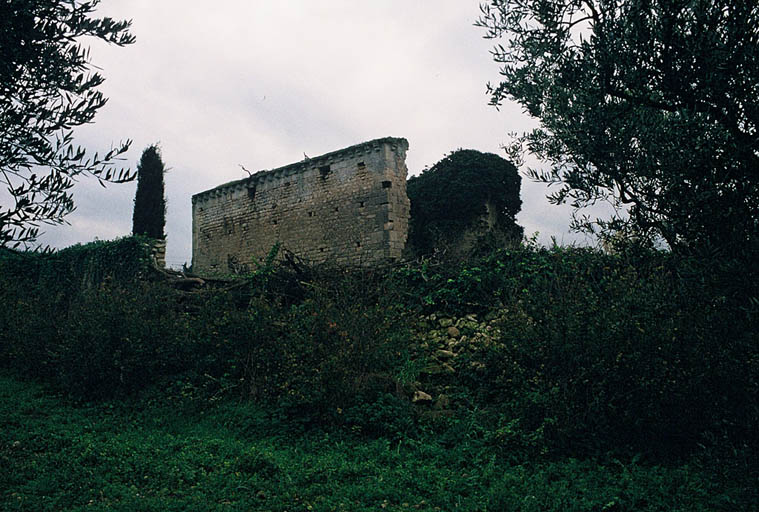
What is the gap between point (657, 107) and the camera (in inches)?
193

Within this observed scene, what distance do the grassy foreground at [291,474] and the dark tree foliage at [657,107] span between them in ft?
8.36

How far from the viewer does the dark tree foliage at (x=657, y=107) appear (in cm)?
418

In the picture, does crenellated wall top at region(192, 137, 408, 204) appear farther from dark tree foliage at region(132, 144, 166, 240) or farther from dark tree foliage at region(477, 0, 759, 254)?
dark tree foliage at region(477, 0, 759, 254)

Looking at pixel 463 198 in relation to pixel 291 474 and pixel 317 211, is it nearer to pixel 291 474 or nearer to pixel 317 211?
pixel 317 211

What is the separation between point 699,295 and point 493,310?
239 inches

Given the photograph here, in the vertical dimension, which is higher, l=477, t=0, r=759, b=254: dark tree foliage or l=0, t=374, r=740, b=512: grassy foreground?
l=477, t=0, r=759, b=254: dark tree foliage

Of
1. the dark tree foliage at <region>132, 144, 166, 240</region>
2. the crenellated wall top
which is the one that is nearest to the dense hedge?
the crenellated wall top

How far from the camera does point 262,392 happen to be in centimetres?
865

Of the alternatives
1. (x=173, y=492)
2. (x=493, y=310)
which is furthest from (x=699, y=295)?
(x=493, y=310)

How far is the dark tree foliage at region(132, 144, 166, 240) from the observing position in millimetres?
27266

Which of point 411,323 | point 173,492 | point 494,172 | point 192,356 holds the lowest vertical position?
point 173,492

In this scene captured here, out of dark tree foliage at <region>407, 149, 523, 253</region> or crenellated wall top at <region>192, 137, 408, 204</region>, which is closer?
crenellated wall top at <region>192, 137, 408, 204</region>

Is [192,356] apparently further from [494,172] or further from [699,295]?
[494,172]

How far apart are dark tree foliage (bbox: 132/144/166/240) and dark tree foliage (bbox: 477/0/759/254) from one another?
24614 mm
